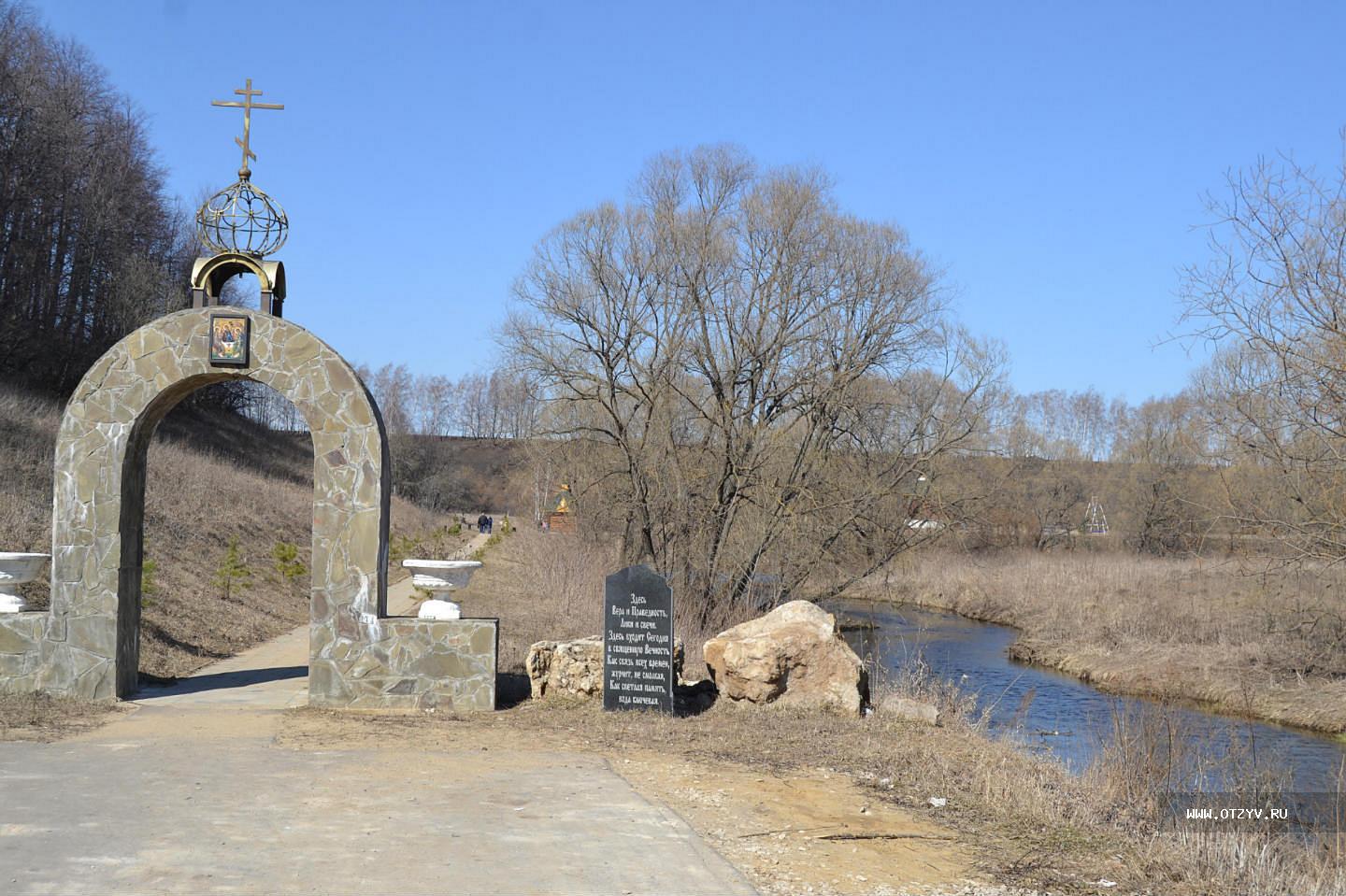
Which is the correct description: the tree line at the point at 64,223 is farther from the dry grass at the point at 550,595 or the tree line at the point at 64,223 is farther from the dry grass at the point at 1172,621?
the dry grass at the point at 1172,621

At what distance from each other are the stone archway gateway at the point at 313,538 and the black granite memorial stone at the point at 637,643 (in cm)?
121

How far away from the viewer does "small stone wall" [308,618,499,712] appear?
11.6 meters

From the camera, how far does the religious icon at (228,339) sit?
11.6 m

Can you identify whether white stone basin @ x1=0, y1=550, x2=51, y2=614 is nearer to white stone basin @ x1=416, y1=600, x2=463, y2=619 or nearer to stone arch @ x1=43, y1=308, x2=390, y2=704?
stone arch @ x1=43, y1=308, x2=390, y2=704

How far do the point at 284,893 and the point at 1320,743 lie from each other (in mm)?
17293

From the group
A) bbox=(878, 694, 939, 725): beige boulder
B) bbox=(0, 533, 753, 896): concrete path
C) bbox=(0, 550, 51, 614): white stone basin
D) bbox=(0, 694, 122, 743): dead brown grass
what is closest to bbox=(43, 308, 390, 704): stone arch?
bbox=(0, 694, 122, 743): dead brown grass

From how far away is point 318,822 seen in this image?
7.26 metres

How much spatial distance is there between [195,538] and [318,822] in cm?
1822

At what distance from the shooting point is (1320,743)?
18.0 meters

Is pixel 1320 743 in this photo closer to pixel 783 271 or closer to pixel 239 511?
pixel 783 271

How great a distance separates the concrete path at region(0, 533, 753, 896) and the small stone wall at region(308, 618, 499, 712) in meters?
1.21

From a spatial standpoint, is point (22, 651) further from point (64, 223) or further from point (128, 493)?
point (64, 223)

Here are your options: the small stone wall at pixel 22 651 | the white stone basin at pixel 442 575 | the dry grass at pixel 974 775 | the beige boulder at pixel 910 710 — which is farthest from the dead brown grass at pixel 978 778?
the small stone wall at pixel 22 651

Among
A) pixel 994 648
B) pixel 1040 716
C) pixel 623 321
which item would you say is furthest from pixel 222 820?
pixel 994 648
